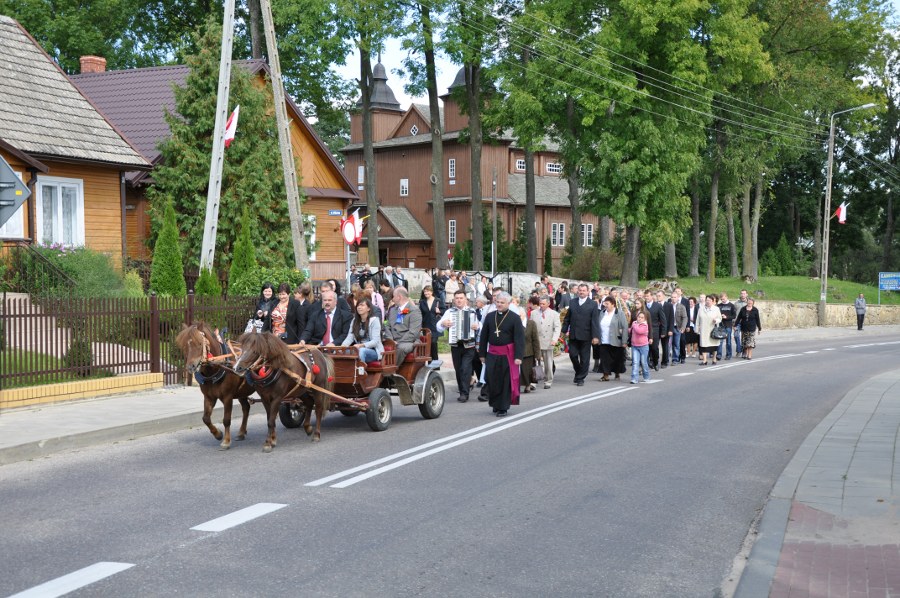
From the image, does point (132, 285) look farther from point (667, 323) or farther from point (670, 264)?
point (670, 264)

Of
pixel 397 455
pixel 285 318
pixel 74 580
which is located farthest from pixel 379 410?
pixel 74 580

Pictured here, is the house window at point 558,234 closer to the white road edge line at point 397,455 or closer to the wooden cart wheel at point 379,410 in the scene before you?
the white road edge line at point 397,455

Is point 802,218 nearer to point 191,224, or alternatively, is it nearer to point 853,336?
point 853,336

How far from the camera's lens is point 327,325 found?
1351 centimetres

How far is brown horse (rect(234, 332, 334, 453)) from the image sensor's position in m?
10.8

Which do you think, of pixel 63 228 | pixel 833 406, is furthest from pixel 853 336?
pixel 63 228

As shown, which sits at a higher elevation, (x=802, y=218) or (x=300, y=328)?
(x=802, y=218)

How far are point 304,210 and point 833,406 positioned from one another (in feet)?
85.8

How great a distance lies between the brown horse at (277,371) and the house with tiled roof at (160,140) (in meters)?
21.4

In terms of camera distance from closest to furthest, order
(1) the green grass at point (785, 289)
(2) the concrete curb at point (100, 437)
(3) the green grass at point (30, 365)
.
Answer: (2) the concrete curb at point (100, 437) → (3) the green grass at point (30, 365) → (1) the green grass at point (785, 289)

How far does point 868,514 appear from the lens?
320 inches

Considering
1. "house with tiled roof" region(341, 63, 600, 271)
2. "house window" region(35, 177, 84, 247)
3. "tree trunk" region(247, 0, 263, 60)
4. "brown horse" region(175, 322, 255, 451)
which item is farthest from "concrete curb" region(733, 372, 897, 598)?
"house with tiled roof" region(341, 63, 600, 271)

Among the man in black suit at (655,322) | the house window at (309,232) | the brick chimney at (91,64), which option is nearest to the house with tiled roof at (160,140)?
the brick chimney at (91,64)

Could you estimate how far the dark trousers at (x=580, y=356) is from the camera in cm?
2028
